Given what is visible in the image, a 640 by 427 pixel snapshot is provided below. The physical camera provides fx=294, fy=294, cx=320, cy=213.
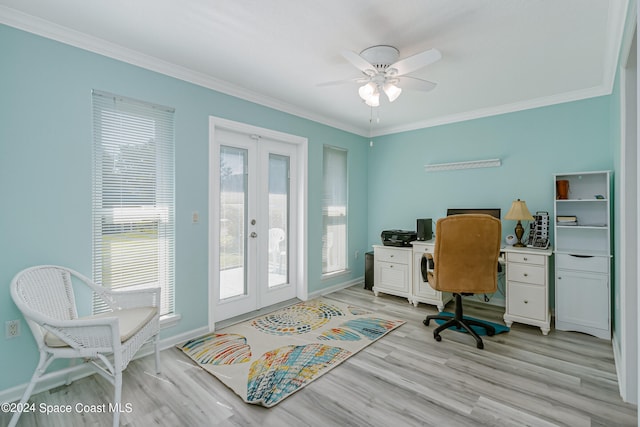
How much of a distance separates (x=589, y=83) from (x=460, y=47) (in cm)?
184

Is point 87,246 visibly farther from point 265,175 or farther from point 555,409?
point 555,409

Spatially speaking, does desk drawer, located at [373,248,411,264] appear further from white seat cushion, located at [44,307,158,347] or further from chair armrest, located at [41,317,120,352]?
chair armrest, located at [41,317,120,352]

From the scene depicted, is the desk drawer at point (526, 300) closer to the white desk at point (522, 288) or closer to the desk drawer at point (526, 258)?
the white desk at point (522, 288)

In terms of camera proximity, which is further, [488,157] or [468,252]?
[488,157]

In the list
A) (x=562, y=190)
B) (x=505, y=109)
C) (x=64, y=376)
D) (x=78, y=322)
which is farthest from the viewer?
(x=505, y=109)

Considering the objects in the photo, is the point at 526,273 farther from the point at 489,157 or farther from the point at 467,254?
the point at 489,157

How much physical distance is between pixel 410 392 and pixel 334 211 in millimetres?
2894

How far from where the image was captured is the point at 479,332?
3.06m

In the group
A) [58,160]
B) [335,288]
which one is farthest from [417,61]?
[335,288]

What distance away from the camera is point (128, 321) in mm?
2006

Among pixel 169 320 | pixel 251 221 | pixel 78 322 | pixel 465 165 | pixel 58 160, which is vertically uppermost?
pixel 465 165

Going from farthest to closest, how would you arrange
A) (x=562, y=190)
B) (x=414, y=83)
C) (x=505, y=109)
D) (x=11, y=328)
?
(x=505, y=109) → (x=562, y=190) → (x=414, y=83) → (x=11, y=328)

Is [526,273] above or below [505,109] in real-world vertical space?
below

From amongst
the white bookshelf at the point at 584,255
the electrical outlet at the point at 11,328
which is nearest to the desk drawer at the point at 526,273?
the white bookshelf at the point at 584,255
